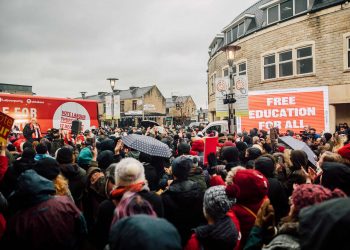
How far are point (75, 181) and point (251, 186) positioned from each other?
274 centimetres

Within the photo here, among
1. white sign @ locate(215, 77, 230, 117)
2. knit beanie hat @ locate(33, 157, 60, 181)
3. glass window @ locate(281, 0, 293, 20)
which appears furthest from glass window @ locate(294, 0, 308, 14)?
knit beanie hat @ locate(33, 157, 60, 181)

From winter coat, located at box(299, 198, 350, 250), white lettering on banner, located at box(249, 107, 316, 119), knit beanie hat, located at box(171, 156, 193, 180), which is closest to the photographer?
winter coat, located at box(299, 198, 350, 250)

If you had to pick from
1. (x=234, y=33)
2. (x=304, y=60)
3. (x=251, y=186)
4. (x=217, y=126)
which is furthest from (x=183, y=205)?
(x=234, y=33)

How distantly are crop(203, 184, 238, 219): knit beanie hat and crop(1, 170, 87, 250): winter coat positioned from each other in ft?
4.42

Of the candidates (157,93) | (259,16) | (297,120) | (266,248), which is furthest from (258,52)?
(157,93)

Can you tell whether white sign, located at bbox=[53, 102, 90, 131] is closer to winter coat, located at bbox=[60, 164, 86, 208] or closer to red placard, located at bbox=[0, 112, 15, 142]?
red placard, located at bbox=[0, 112, 15, 142]

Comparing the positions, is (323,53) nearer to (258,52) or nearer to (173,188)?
(258,52)

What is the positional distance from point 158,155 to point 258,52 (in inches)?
749

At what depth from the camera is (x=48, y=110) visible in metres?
17.8

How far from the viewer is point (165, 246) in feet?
5.41

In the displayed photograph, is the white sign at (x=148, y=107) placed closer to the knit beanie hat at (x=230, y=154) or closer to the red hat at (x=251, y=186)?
the knit beanie hat at (x=230, y=154)

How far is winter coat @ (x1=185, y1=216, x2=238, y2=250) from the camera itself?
2686mm

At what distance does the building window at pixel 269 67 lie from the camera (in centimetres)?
2078

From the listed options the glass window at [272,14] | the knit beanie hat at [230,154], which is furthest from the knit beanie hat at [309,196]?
the glass window at [272,14]
